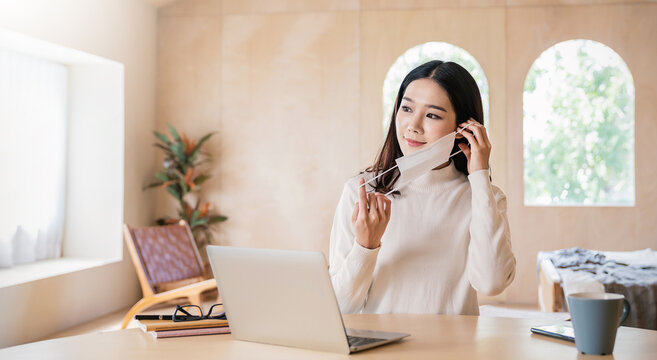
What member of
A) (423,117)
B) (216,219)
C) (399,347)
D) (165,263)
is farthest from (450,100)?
(216,219)

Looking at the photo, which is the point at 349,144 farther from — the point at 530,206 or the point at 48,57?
the point at 48,57

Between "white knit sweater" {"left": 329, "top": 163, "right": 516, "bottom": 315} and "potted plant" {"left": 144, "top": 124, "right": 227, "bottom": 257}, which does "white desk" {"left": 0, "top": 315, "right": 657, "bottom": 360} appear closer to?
"white knit sweater" {"left": 329, "top": 163, "right": 516, "bottom": 315}

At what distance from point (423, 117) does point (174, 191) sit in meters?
5.04

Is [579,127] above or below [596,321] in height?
above

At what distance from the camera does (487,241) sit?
1728 millimetres

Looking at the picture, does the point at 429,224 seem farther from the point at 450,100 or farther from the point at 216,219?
the point at 216,219

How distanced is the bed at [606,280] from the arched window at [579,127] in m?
1.63

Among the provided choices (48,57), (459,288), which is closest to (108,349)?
(459,288)

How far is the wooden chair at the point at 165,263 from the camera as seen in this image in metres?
4.80

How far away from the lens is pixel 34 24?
4.86 meters

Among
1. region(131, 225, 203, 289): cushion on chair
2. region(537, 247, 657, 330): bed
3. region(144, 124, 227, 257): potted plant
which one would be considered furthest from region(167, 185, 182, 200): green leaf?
region(537, 247, 657, 330): bed

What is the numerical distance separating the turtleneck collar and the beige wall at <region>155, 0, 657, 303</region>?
4.70 m

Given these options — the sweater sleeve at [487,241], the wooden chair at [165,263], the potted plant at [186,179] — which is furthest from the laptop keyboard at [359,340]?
the potted plant at [186,179]

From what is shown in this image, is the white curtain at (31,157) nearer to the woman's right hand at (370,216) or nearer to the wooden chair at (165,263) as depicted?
the wooden chair at (165,263)
